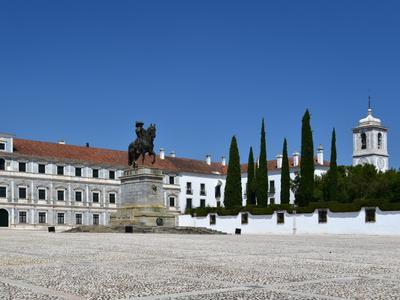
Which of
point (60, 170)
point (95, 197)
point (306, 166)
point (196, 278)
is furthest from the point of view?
point (95, 197)

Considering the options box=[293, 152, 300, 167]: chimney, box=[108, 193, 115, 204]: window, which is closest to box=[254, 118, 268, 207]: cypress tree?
box=[293, 152, 300, 167]: chimney

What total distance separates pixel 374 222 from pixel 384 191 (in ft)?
76.2

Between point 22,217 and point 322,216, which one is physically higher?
point 322,216

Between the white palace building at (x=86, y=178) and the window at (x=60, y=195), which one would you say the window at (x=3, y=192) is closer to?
the white palace building at (x=86, y=178)

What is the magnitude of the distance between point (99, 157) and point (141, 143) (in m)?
37.5

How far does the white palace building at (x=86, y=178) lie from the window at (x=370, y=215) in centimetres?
1981

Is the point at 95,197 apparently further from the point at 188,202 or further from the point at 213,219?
the point at 213,219

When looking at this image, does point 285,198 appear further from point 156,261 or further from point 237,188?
point 156,261

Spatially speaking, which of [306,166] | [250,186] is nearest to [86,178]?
Result: [250,186]

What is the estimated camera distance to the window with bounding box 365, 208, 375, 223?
130 ft

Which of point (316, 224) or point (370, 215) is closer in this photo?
point (370, 215)

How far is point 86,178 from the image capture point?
7406cm

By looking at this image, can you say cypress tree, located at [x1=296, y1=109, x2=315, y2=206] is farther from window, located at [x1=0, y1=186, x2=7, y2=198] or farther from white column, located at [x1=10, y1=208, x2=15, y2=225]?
window, located at [x1=0, y1=186, x2=7, y2=198]

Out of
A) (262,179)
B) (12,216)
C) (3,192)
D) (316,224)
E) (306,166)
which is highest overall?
(306,166)
